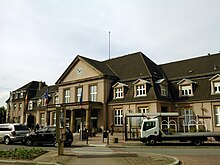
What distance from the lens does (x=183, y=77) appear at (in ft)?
124

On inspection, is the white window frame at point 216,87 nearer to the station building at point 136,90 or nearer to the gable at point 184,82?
the station building at point 136,90

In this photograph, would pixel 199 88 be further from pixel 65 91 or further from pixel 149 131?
pixel 65 91

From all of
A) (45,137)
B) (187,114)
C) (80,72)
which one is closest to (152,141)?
(45,137)

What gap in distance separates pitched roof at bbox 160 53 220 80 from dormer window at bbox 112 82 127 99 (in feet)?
23.2

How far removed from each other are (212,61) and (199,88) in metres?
5.33

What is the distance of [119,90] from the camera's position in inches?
1580

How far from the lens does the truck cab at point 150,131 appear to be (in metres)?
25.2

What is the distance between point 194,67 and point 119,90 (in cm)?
1144

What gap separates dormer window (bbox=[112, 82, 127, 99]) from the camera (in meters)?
39.3

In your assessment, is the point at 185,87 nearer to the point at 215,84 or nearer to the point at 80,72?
the point at 215,84

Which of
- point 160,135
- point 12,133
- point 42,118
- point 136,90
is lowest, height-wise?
point 160,135

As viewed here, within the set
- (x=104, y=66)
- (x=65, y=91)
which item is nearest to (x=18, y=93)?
(x=65, y=91)

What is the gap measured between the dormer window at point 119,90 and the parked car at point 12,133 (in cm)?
1611

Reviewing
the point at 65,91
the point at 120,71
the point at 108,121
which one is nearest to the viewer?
the point at 108,121
